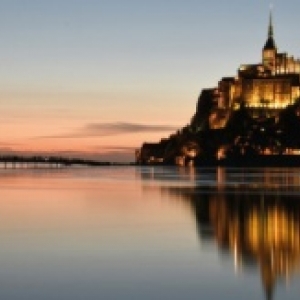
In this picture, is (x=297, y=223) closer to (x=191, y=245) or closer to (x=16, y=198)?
(x=191, y=245)

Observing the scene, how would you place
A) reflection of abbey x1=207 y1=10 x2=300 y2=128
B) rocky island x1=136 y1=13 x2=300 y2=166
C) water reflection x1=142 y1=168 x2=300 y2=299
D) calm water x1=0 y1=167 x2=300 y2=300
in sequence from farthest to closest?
reflection of abbey x1=207 y1=10 x2=300 y2=128
rocky island x1=136 y1=13 x2=300 y2=166
water reflection x1=142 y1=168 x2=300 y2=299
calm water x1=0 y1=167 x2=300 y2=300

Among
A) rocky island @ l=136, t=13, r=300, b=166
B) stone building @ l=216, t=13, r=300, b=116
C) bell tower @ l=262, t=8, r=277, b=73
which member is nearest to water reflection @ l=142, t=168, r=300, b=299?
rocky island @ l=136, t=13, r=300, b=166

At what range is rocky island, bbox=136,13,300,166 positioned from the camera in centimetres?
11831

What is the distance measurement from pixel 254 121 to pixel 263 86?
19.9 feet

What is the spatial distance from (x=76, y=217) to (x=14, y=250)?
9104 millimetres

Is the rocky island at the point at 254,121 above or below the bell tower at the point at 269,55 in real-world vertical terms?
below

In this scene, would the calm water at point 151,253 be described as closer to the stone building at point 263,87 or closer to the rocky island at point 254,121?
the rocky island at point 254,121

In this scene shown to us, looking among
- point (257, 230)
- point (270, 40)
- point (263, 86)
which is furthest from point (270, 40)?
point (257, 230)

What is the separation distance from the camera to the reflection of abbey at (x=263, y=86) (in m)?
A: 120

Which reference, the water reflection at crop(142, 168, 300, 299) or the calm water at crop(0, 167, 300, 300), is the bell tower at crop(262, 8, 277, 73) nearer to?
the water reflection at crop(142, 168, 300, 299)

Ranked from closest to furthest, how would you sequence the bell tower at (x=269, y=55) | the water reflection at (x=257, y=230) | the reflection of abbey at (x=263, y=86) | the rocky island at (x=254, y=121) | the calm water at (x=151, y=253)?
the calm water at (x=151, y=253) → the water reflection at (x=257, y=230) → the rocky island at (x=254, y=121) → the reflection of abbey at (x=263, y=86) → the bell tower at (x=269, y=55)

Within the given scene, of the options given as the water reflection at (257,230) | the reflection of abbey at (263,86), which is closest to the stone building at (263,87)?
the reflection of abbey at (263,86)

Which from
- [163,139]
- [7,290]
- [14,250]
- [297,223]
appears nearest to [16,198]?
[297,223]

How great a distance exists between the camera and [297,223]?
21406 millimetres
